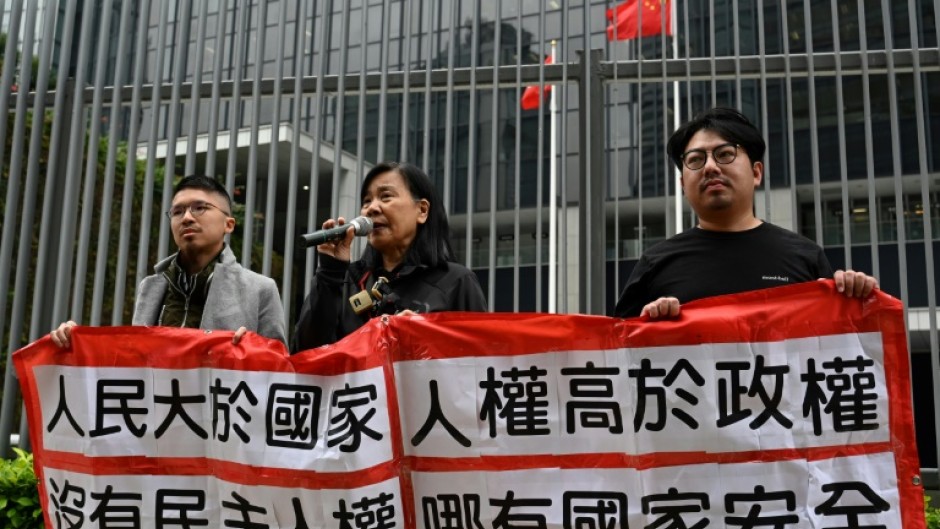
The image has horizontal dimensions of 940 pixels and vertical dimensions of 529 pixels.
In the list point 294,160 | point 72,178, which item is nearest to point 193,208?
point 294,160

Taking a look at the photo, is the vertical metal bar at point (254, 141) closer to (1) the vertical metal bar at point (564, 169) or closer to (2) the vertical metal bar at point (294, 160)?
(2) the vertical metal bar at point (294, 160)

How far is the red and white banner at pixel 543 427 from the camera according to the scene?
2551 millimetres

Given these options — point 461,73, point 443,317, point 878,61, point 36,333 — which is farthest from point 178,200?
point 878,61

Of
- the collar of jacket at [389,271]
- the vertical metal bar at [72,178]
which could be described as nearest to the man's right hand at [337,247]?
the collar of jacket at [389,271]

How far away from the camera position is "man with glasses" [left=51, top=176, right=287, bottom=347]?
3.37 m

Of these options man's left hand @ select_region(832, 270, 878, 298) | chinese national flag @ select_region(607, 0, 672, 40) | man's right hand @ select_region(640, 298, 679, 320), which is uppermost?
chinese national flag @ select_region(607, 0, 672, 40)

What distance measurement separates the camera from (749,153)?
2.87m

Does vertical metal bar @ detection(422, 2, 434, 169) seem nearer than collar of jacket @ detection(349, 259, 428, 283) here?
No

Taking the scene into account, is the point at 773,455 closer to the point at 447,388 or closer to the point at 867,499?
the point at 867,499

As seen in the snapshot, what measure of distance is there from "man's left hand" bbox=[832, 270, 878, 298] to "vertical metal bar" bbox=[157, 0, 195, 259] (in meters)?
3.70

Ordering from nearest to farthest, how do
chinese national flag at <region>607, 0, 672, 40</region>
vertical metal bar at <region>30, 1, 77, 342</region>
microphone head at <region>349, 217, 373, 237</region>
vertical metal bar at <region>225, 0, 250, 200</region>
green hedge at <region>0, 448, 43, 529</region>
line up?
microphone head at <region>349, 217, 373, 237</region> < green hedge at <region>0, 448, 43, 529</region> < vertical metal bar at <region>225, 0, 250, 200</region> < vertical metal bar at <region>30, 1, 77, 342</region> < chinese national flag at <region>607, 0, 672, 40</region>

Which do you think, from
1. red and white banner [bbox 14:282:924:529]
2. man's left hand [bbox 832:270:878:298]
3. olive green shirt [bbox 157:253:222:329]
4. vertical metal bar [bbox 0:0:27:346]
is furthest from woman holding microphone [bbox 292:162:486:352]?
vertical metal bar [bbox 0:0:27:346]

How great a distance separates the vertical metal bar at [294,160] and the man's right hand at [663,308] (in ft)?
8.67

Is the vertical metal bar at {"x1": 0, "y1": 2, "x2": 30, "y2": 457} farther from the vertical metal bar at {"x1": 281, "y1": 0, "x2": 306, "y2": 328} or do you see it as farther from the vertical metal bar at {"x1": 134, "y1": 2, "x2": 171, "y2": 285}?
the vertical metal bar at {"x1": 281, "y1": 0, "x2": 306, "y2": 328}
